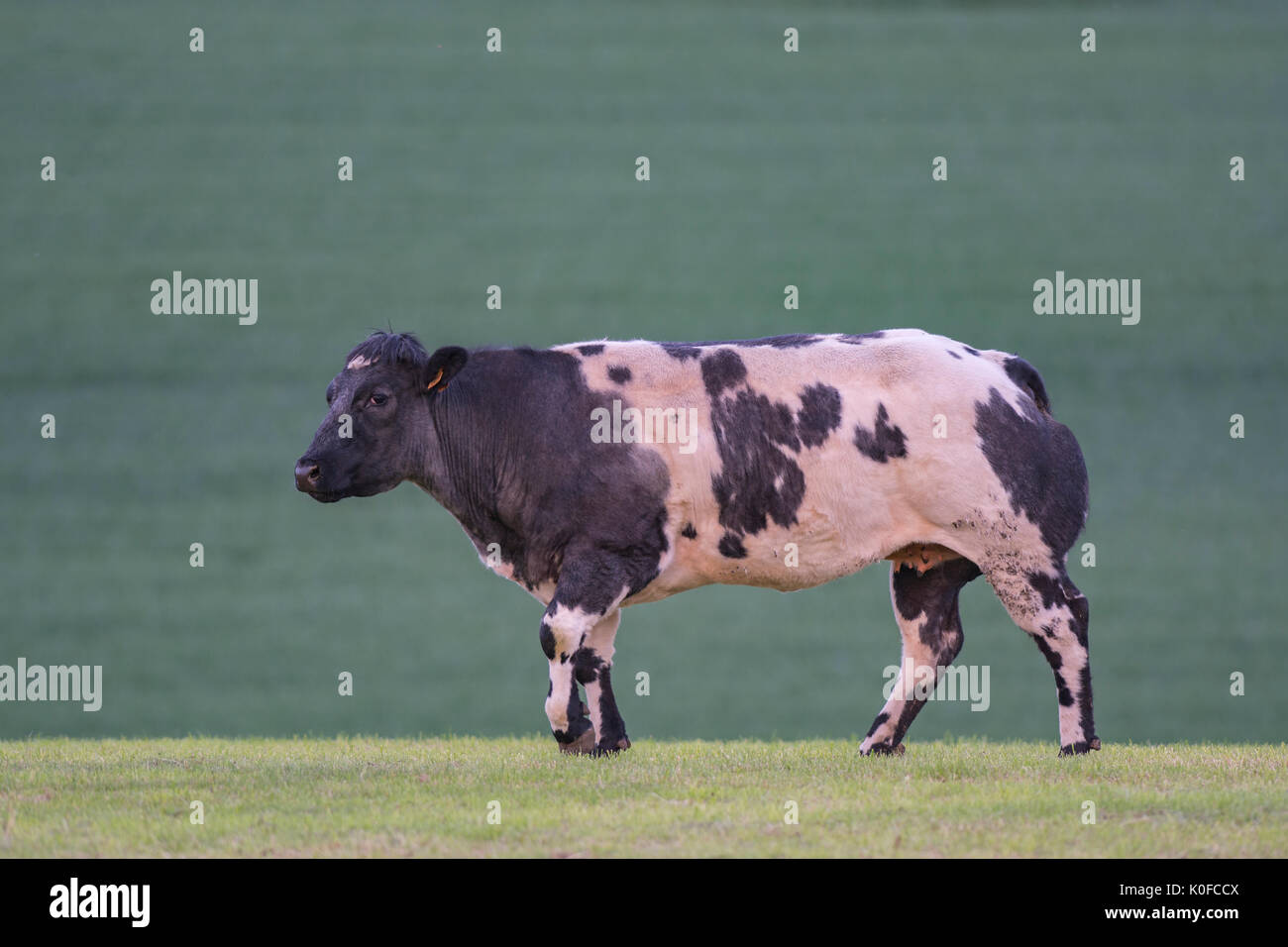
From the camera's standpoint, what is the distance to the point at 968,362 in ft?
35.8

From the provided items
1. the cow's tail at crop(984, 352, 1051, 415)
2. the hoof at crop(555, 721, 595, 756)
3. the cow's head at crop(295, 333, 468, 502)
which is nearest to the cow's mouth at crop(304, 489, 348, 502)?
the cow's head at crop(295, 333, 468, 502)

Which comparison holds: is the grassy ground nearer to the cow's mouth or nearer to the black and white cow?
the black and white cow

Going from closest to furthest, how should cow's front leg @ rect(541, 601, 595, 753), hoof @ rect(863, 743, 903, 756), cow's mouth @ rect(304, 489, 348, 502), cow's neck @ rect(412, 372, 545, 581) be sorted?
cow's front leg @ rect(541, 601, 595, 753), cow's mouth @ rect(304, 489, 348, 502), cow's neck @ rect(412, 372, 545, 581), hoof @ rect(863, 743, 903, 756)

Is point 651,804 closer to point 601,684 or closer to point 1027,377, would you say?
point 601,684

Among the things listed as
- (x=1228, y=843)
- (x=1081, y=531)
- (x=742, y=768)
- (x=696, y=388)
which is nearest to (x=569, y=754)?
(x=742, y=768)

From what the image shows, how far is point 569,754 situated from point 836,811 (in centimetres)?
290

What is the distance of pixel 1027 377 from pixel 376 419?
4.48 metres

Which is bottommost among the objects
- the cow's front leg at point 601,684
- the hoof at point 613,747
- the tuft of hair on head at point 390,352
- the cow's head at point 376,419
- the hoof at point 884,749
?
the hoof at point 884,749

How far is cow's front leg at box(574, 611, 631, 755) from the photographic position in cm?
1093

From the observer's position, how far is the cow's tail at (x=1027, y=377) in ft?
36.4

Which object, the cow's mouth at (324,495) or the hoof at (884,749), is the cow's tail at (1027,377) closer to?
the hoof at (884,749)

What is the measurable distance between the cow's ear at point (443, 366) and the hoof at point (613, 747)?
8.80 feet

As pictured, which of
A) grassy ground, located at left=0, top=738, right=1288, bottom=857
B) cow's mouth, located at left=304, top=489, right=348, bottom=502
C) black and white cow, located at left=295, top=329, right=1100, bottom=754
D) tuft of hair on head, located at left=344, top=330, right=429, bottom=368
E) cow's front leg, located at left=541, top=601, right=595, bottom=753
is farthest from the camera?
tuft of hair on head, located at left=344, top=330, right=429, bottom=368

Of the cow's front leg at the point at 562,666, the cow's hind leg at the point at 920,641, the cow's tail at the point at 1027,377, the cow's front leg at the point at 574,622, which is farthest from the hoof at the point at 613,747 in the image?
the cow's tail at the point at 1027,377
